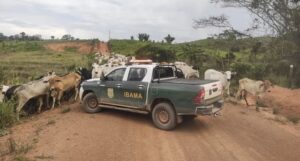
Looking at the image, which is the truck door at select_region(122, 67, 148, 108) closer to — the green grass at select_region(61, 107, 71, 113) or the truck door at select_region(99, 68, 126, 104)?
the truck door at select_region(99, 68, 126, 104)

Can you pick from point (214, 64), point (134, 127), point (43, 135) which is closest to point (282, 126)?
point (134, 127)

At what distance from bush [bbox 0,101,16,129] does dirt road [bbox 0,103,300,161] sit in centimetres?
48

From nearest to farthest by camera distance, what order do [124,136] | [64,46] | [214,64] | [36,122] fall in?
[124,136] < [36,122] < [214,64] < [64,46]

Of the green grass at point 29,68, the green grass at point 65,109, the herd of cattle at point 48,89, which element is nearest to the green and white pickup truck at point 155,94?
the green grass at point 65,109

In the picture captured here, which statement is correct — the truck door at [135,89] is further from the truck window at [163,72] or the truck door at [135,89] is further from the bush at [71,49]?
the bush at [71,49]

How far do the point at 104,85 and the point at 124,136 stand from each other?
2.71 meters

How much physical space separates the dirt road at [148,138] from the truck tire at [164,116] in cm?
19

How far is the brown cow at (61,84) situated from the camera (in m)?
13.1

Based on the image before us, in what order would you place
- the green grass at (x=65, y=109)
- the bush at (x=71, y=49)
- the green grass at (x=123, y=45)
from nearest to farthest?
the green grass at (x=65, y=109), the green grass at (x=123, y=45), the bush at (x=71, y=49)

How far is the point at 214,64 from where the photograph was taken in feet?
87.7

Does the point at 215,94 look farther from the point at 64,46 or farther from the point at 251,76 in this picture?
the point at 64,46

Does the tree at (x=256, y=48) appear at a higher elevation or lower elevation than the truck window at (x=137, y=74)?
higher

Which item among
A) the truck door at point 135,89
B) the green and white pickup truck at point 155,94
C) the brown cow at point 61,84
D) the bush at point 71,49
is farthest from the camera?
the bush at point 71,49

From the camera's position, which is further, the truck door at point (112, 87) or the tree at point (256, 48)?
the tree at point (256, 48)
